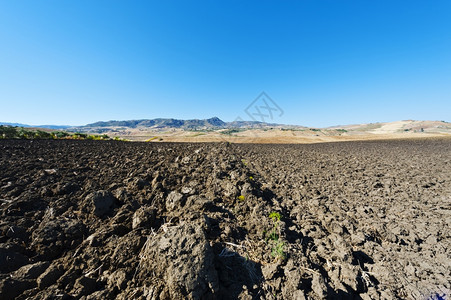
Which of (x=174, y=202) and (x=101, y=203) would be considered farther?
(x=174, y=202)

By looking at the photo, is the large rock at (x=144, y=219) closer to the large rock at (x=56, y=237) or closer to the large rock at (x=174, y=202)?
the large rock at (x=174, y=202)

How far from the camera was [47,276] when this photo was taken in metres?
2.25

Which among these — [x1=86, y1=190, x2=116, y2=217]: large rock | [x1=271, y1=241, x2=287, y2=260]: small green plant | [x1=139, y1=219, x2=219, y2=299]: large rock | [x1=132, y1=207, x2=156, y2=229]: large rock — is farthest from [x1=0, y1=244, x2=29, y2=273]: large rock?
[x1=271, y1=241, x2=287, y2=260]: small green plant

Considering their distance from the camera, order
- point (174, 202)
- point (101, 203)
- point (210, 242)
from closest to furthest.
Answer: point (210, 242) < point (101, 203) < point (174, 202)

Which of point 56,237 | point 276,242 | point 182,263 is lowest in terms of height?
point 276,242

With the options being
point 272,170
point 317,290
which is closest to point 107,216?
point 317,290

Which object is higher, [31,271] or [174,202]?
[174,202]

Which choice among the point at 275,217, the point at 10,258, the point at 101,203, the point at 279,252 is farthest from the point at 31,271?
the point at 275,217

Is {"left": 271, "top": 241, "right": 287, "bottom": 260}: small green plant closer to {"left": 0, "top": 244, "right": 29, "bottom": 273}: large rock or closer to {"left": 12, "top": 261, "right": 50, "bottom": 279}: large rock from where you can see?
{"left": 12, "top": 261, "right": 50, "bottom": 279}: large rock

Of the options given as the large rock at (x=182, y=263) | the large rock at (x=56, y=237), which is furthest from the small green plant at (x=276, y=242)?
the large rock at (x=56, y=237)

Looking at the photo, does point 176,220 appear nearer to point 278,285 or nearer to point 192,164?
point 278,285

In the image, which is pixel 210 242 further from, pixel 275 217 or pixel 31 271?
pixel 31 271

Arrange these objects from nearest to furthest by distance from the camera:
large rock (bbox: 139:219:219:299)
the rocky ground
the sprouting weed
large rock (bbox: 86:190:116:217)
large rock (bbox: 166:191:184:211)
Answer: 1. large rock (bbox: 139:219:219:299)
2. the rocky ground
3. large rock (bbox: 86:190:116:217)
4. the sprouting weed
5. large rock (bbox: 166:191:184:211)

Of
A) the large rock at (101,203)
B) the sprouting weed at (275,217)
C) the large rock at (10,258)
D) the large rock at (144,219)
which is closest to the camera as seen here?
the large rock at (10,258)
